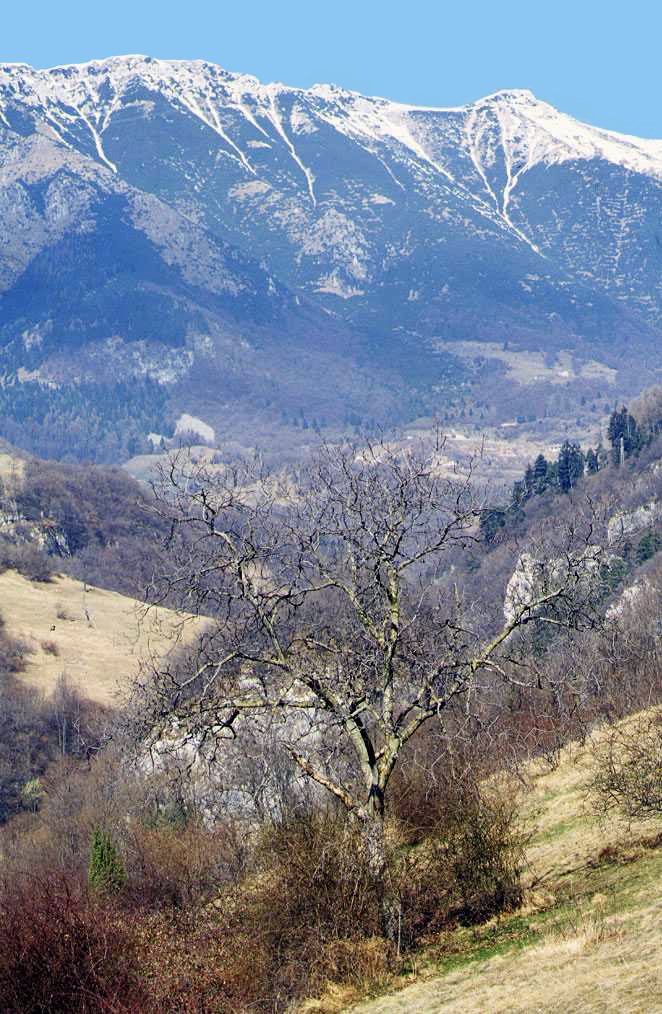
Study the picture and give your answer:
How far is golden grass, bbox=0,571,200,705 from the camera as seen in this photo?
483ft

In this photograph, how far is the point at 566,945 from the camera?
1848 centimetres

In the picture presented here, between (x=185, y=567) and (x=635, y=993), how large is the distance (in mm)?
10561

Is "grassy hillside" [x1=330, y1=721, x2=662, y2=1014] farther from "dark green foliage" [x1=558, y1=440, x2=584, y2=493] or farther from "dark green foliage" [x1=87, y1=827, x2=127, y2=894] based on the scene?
"dark green foliage" [x1=558, y1=440, x2=584, y2=493]

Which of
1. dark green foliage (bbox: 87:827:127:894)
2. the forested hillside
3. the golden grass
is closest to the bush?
the forested hillside

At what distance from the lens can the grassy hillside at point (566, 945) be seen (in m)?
16.7

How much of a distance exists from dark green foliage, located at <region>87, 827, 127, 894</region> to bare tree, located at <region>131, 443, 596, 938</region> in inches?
535

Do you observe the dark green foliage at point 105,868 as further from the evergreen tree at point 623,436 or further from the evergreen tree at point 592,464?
the evergreen tree at point 592,464

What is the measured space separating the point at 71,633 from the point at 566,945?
155 m

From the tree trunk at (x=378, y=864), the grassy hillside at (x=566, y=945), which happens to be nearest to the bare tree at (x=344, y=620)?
the tree trunk at (x=378, y=864)

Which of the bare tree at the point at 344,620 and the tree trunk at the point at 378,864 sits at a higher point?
the bare tree at the point at 344,620

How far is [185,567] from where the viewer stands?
878 inches

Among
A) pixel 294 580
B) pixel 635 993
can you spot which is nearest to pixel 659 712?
pixel 294 580

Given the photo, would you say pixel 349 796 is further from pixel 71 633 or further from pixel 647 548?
pixel 71 633

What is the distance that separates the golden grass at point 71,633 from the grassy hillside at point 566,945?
110375 millimetres
